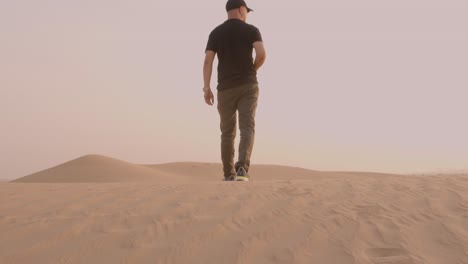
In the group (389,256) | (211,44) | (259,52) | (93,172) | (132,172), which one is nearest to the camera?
(389,256)

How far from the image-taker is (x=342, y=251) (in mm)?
2014

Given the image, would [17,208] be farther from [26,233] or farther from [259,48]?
[259,48]

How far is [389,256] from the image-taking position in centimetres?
195

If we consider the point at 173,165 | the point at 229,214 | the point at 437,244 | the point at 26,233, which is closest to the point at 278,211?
the point at 229,214

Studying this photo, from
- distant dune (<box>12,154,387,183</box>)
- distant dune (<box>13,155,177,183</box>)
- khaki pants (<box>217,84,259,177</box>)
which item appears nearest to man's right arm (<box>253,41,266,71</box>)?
khaki pants (<box>217,84,259,177</box>)

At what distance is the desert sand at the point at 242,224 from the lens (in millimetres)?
2010

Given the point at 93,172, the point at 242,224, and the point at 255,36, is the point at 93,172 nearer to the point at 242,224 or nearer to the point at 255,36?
the point at 255,36

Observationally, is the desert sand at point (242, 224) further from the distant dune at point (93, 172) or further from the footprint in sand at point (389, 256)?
the distant dune at point (93, 172)

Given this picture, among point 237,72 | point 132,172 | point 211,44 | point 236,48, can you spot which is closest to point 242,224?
point 237,72

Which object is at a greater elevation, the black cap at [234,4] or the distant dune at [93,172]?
the black cap at [234,4]

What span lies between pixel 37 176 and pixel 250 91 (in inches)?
341

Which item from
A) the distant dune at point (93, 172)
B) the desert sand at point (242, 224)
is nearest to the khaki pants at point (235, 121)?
the desert sand at point (242, 224)

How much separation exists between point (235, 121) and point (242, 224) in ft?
10.2

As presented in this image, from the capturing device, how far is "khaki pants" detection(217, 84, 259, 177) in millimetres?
5159
